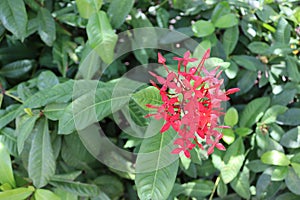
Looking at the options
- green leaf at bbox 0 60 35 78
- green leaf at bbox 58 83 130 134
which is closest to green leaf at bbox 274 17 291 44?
green leaf at bbox 58 83 130 134

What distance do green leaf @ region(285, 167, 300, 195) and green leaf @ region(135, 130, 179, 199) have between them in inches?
14.5

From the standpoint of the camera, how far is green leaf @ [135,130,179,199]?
0.84 metres

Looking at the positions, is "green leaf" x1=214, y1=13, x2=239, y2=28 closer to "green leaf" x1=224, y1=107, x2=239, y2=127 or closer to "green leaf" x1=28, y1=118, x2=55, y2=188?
"green leaf" x1=224, y1=107, x2=239, y2=127

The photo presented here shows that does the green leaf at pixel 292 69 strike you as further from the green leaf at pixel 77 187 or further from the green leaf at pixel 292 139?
the green leaf at pixel 77 187

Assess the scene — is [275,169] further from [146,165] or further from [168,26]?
[168,26]

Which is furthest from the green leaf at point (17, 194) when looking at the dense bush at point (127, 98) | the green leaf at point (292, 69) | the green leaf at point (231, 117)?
the green leaf at point (292, 69)

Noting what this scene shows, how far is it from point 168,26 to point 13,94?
52 centimetres

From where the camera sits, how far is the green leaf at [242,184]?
110cm

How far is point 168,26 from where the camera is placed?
1.30 meters

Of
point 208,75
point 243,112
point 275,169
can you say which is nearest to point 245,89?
point 243,112

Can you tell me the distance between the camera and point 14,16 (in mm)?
1076

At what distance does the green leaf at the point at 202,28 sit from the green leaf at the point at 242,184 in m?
0.40

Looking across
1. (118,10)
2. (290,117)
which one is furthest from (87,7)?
(290,117)

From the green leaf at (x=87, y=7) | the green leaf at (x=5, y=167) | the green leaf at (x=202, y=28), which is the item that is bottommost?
the green leaf at (x=5, y=167)
